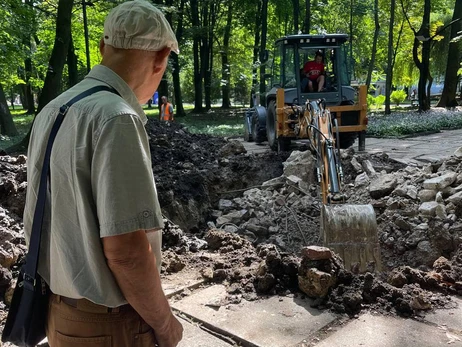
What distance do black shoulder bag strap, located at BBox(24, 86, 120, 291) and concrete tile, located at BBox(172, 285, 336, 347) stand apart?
1539 mm

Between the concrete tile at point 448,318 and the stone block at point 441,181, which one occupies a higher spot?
the stone block at point 441,181

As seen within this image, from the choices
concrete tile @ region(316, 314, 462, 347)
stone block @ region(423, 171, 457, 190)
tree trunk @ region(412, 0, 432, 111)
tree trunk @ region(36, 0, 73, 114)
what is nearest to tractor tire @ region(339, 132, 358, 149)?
stone block @ region(423, 171, 457, 190)

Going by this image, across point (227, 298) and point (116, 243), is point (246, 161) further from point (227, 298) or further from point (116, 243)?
point (116, 243)

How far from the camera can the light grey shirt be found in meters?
1.18

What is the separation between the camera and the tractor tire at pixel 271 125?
10.2 m

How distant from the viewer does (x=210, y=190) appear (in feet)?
23.9

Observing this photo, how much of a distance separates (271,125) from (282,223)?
16.1 ft

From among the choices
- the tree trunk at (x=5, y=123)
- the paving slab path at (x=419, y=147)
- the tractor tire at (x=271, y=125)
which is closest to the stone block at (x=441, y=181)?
the paving slab path at (x=419, y=147)

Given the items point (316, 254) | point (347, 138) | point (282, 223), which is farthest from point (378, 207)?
point (347, 138)

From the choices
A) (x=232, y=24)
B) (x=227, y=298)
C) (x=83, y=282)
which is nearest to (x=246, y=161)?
(x=227, y=298)

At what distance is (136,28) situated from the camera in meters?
1.31

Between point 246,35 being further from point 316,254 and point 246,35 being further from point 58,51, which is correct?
point 316,254

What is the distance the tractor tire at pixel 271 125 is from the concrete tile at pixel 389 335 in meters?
7.45

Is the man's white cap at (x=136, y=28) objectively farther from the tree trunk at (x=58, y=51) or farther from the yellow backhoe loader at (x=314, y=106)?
the tree trunk at (x=58, y=51)
